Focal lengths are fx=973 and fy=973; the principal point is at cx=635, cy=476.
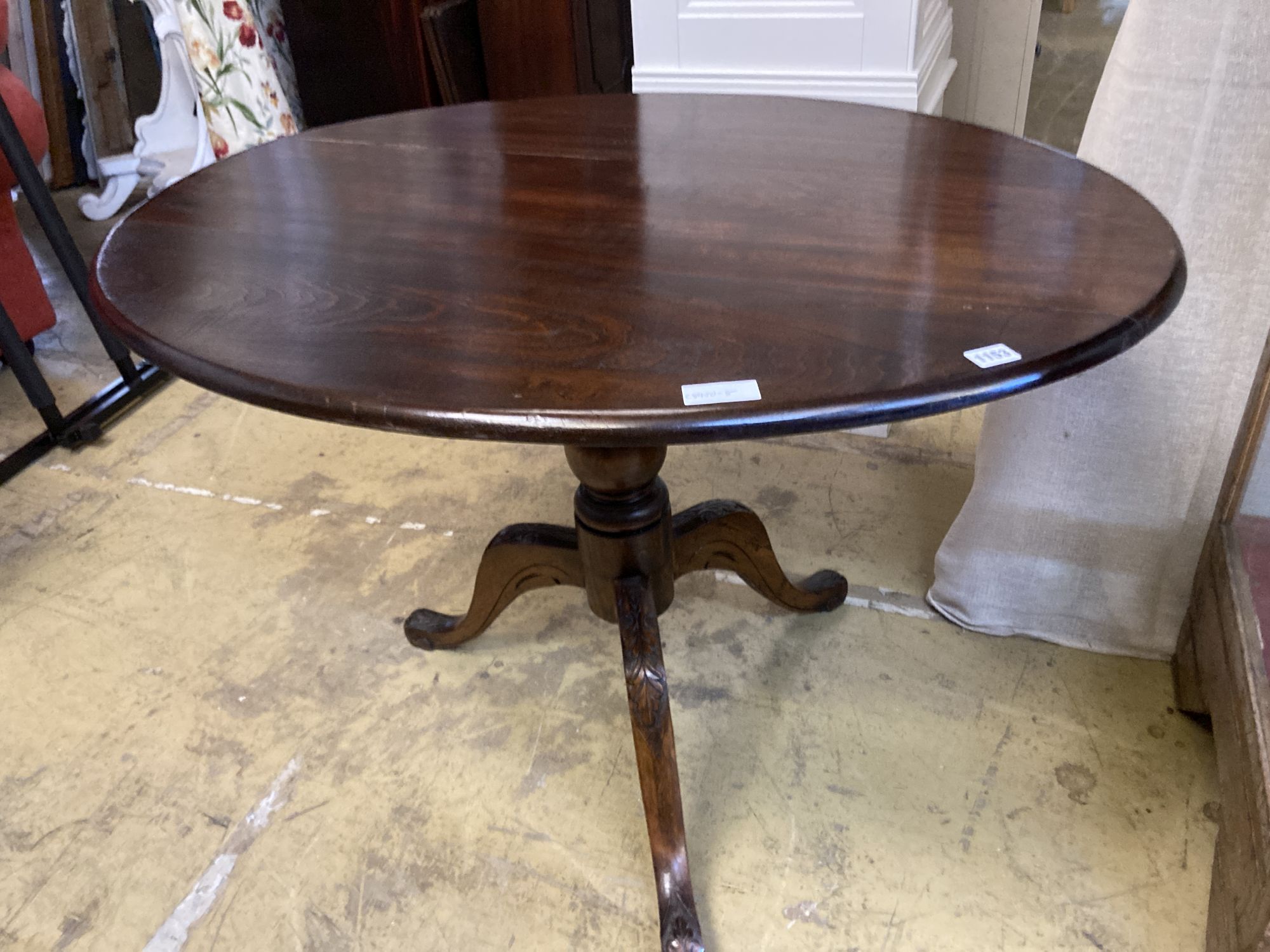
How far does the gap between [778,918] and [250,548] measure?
1.02 m

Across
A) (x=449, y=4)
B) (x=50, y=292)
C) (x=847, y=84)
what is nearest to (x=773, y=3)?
(x=847, y=84)

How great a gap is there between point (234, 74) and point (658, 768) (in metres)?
1.85

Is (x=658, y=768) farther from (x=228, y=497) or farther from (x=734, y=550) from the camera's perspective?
(x=228, y=497)

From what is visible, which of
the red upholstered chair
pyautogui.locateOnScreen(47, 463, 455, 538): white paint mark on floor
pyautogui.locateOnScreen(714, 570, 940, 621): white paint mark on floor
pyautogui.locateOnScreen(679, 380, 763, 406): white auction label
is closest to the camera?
pyautogui.locateOnScreen(679, 380, 763, 406): white auction label

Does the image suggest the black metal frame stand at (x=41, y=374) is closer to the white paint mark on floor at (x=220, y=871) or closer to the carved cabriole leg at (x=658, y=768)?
the white paint mark on floor at (x=220, y=871)

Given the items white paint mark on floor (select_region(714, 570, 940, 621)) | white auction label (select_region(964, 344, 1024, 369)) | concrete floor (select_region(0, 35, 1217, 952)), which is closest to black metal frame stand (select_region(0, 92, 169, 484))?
concrete floor (select_region(0, 35, 1217, 952))

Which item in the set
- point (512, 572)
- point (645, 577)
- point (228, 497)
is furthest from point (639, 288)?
point (228, 497)

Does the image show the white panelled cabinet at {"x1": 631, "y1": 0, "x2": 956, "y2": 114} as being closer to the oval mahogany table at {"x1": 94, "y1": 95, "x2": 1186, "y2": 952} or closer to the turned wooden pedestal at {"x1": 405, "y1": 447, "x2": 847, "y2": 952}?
the oval mahogany table at {"x1": 94, "y1": 95, "x2": 1186, "y2": 952}

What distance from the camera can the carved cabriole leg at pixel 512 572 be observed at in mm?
1255

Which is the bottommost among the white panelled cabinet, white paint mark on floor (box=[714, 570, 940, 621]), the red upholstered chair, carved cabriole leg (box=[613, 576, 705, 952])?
white paint mark on floor (box=[714, 570, 940, 621])

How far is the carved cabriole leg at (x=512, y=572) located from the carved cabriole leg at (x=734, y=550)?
0.14 meters

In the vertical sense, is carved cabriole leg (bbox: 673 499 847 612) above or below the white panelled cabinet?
below

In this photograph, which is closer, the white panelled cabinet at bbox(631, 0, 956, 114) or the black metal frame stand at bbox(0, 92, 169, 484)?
the white panelled cabinet at bbox(631, 0, 956, 114)

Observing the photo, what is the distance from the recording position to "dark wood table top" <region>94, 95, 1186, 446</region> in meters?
0.66
